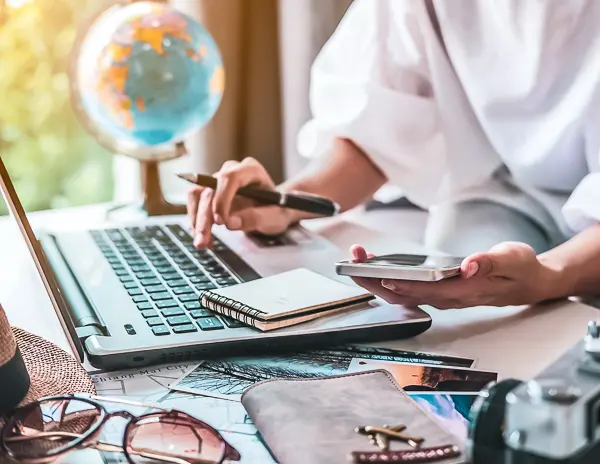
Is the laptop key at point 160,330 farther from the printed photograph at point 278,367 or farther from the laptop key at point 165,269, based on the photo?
the laptop key at point 165,269

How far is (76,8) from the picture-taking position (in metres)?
1.56

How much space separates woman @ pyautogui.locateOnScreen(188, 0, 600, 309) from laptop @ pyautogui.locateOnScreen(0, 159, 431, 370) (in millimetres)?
51

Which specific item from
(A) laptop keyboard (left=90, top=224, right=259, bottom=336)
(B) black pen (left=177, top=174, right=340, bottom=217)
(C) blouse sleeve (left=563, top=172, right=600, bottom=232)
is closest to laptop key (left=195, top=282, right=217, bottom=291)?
(A) laptop keyboard (left=90, top=224, right=259, bottom=336)

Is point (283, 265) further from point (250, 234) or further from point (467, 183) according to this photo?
point (467, 183)

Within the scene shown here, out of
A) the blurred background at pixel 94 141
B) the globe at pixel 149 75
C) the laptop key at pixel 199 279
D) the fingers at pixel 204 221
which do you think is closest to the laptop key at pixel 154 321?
the laptop key at pixel 199 279

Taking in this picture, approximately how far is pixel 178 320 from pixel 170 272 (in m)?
0.14

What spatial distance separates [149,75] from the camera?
1113 mm

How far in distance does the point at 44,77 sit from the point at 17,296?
2.98ft

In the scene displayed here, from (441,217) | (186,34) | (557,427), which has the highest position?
(186,34)

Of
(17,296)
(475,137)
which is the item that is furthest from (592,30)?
(17,296)

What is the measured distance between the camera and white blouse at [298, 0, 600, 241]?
0.91 metres

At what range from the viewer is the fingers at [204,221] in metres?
0.85

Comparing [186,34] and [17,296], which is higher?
[186,34]

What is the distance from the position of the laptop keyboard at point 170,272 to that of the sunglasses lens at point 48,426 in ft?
0.46
